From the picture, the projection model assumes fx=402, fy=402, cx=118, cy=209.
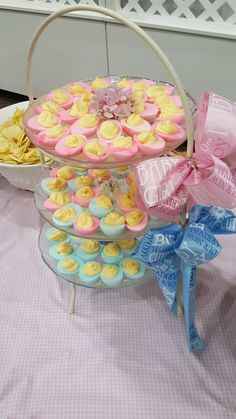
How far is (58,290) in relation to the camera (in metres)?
1.06

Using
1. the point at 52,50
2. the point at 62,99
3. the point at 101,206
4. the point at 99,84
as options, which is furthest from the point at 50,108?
the point at 52,50

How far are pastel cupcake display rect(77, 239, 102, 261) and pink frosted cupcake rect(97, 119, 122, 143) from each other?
280 millimetres

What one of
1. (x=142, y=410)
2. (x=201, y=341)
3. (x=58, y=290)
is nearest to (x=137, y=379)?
(x=142, y=410)

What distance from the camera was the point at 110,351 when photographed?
3.04ft

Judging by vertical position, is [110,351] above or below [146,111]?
below

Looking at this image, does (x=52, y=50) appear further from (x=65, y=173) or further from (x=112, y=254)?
(x=112, y=254)

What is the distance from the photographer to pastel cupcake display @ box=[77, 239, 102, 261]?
97 centimetres

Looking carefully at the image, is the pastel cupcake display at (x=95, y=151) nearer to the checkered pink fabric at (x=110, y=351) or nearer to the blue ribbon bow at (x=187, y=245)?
the blue ribbon bow at (x=187, y=245)

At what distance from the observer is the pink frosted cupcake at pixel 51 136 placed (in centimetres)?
81

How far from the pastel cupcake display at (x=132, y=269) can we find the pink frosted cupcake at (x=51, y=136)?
1.09ft

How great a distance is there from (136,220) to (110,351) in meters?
0.32

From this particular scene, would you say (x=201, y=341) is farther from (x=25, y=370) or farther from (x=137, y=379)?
(x=25, y=370)

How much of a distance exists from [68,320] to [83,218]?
29cm

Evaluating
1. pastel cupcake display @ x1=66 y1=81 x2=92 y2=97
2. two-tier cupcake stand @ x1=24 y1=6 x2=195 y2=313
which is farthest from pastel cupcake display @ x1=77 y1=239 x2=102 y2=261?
pastel cupcake display @ x1=66 y1=81 x2=92 y2=97
